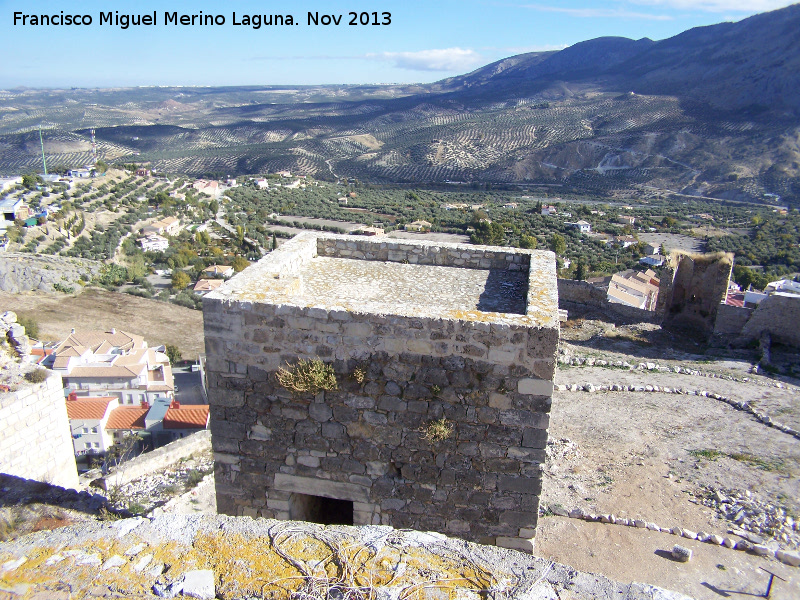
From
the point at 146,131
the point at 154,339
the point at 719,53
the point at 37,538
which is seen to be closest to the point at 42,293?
the point at 154,339

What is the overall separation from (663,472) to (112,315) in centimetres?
2675

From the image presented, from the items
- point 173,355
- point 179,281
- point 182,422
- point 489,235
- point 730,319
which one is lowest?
point 173,355

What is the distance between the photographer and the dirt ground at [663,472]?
5508mm

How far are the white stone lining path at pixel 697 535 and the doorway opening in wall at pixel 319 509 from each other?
2.42 meters

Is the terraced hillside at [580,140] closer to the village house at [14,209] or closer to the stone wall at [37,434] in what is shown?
the village house at [14,209]

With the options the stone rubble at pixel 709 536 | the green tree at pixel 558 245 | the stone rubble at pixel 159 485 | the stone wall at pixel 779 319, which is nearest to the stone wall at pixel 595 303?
the stone wall at pixel 779 319

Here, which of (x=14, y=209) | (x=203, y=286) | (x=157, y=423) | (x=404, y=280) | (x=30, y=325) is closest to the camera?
(x=404, y=280)

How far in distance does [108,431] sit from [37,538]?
15678mm

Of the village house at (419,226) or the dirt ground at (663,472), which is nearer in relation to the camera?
the dirt ground at (663,472)

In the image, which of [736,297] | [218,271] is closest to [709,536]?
[736,297]

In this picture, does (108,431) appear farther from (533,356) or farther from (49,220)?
(49,220)

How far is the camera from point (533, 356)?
12.8 feet

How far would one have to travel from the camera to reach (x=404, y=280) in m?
5.85

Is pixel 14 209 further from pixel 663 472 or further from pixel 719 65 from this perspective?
pixel 719 65
